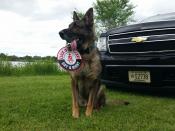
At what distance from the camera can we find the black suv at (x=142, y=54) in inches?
246

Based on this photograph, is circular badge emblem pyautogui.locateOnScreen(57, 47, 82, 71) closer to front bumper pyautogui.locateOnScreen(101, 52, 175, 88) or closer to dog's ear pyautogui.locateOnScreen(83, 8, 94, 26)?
dog's ear pyautogui.locateOnScreen(83, 8, 94, 26)

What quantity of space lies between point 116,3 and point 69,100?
34466 millimetres

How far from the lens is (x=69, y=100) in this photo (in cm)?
661

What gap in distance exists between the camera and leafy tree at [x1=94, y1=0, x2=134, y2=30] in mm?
40000

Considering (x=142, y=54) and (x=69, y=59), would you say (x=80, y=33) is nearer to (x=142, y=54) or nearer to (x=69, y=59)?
(x=69, y=59)

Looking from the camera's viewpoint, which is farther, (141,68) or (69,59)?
(141,68)

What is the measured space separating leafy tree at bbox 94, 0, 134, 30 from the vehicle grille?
108ft

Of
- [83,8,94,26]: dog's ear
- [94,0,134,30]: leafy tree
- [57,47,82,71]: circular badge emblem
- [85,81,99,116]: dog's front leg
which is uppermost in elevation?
[94,0,134,30]: leafy tree

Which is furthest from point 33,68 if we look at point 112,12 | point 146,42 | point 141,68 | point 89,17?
point 112,12

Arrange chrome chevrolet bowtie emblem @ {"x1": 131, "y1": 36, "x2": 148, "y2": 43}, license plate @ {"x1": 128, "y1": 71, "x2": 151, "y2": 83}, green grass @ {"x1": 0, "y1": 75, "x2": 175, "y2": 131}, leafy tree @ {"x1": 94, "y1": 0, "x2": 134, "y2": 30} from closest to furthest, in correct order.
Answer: green grass @ {"x1": 0, "y1": 75, "x2": 175, "y2": 131} < chrome chevrolet bowtie emblem @ {"x1": 131, "y1": 36, "x2": 148, "y2": 43} < license plate @ {"x1": 128, "y1": 71, "x2": 151, "y2": 83} < leafy tree @ {"x1": 94, "y1": 0, "x2": 134, "y2": 30}

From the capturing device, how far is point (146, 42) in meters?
6.40

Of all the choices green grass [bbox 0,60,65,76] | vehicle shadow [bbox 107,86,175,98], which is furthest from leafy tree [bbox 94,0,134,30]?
vehicle shadow [bbox 107,86,175,98]

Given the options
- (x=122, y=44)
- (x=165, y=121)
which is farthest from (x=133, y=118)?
(x=122, y=44)

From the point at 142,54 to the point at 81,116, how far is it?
1.71 metres
